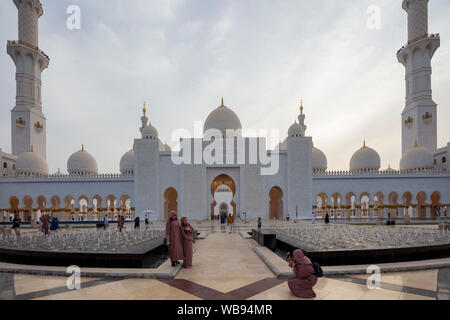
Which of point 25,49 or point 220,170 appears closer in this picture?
point 220,170

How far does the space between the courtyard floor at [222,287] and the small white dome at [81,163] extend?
23.9m

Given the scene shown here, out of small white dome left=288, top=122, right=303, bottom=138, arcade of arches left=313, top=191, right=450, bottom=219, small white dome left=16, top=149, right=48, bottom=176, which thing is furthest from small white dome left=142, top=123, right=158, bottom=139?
arcade of arches left=313, top=191, right=450, bottom=219

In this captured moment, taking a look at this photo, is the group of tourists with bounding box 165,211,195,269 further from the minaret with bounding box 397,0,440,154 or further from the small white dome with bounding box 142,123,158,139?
the minaret with bounding box 397,0,440,154

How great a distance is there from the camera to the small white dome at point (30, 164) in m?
24.6

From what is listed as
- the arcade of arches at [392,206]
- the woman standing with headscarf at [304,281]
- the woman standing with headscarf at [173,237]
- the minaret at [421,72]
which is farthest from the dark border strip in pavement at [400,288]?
the minaret at [421,72]

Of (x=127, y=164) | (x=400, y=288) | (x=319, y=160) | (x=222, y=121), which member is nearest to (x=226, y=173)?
(x=222, y=121)

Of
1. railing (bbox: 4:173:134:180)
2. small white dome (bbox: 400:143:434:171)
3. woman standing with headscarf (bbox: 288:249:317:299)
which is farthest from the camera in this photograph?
small white dome (bbox: 400:143:434:171)

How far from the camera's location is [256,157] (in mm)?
22875

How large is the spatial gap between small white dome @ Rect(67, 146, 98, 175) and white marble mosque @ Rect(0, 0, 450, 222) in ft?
0.34

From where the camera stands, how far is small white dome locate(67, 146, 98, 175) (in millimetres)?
26672
